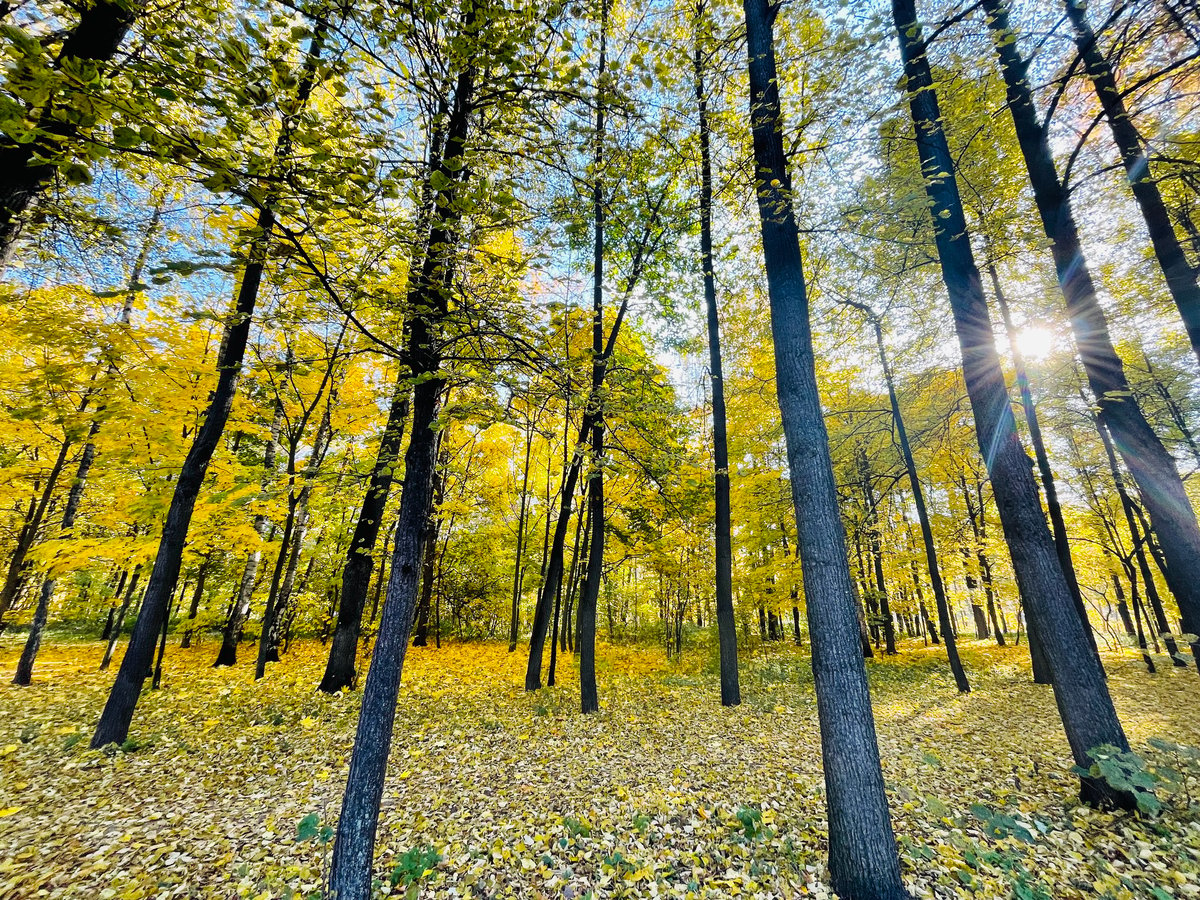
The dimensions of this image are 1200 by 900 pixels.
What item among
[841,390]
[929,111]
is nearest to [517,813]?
[929,111]

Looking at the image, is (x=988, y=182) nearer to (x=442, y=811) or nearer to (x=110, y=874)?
(x=442, y=811)

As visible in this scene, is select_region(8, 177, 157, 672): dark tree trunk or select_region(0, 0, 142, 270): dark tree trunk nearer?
select_region(0, 0, 142, 270): dark tree trunk

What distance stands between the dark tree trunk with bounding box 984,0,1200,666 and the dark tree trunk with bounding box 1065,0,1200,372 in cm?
63

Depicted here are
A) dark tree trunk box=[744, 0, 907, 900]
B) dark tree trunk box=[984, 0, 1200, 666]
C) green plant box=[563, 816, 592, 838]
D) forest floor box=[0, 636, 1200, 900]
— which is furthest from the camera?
dark tree trunk box=[984, 0, 1200, 666]

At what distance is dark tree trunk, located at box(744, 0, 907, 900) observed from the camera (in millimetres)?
2930

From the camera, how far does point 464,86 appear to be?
151 inches

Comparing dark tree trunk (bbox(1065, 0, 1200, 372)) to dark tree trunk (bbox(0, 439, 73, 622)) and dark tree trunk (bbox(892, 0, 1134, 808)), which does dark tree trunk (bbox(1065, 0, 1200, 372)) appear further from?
dark tree trunk (bbox(0, 439, 73, 622))

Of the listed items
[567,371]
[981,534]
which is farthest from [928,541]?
[567,371]

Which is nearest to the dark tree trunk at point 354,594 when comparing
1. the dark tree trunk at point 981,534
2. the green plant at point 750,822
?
the green plant at point 750,822

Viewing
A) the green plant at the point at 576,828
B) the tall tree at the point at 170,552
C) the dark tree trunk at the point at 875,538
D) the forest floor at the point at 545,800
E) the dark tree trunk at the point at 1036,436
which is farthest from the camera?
the dark tree trunk at the point at 875,538

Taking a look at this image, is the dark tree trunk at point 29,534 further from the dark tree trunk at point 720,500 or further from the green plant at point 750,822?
the dark tree trunk at point 720,500

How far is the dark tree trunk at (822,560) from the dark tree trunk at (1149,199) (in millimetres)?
4655

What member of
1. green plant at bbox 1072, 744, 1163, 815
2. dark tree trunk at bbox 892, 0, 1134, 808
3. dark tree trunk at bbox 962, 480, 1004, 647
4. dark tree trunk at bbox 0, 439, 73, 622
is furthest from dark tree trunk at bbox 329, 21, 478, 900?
dark tree trunk at bbox 962, 480, 1004, 647

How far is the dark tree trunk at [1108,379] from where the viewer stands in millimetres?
5184
